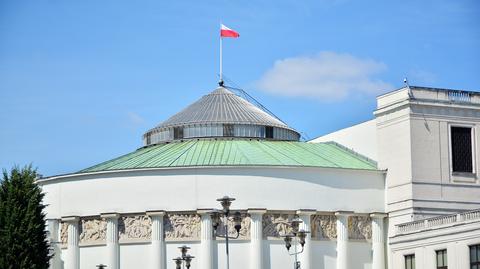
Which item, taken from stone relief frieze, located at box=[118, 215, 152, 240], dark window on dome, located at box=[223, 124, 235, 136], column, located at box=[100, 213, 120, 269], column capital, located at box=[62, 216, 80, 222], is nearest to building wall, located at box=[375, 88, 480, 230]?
dark window on dome, located at box=[223, 124, 235, 136]

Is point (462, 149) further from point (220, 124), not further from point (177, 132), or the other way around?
point (177, 132)

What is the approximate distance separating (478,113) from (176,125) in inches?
905

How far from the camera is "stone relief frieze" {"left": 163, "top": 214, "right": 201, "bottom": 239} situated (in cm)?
9112

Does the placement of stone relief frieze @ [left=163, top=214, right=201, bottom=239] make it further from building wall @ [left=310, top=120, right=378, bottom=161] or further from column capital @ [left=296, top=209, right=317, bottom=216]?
building wall @ [left=310, top=120, right=378, bottom=161]

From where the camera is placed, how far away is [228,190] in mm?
91250

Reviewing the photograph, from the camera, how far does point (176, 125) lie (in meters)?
102

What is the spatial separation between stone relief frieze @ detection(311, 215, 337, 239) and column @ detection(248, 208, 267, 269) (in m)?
3.91

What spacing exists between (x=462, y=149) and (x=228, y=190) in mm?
17004

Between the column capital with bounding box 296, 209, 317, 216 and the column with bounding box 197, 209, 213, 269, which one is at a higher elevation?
the column capital with bounding box 296, 209, 317, 216

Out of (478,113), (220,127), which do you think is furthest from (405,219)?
(220,127)

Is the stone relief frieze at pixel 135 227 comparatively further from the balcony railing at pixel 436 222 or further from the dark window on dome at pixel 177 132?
the balcony railing at pixel 436 222

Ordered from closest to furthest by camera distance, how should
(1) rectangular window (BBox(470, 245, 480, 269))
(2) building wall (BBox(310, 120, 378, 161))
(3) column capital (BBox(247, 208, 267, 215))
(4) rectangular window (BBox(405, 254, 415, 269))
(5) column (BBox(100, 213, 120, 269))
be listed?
Answer: (1) rectangular window (BBox(470, 245, 480, 269)) → (4) rectangular window (BBox(405, 254, 415, 269)) → (3) column capital (BBox(247, 208, 267, 215)) → (5) column (BBox(100, 213, 120, 269)) → (2) building wall (BBox(310, 120, 378, 161))

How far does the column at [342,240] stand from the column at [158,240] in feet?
39.7

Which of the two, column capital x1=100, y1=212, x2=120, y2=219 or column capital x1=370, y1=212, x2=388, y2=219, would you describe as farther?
column capital x1=370, y1=212, x2=388, y2=219
